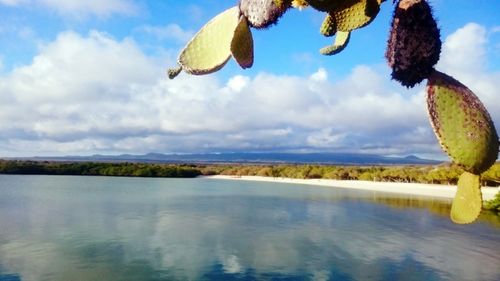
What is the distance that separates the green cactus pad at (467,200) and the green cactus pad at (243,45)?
55 centimetres

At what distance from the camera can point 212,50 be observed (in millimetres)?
1354

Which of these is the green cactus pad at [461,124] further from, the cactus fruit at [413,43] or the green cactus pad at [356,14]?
the green cactus pad at [356,14]

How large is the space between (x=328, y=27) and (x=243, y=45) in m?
0.22

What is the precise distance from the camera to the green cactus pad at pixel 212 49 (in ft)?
4.32

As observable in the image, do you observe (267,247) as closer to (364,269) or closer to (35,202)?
(364,269)

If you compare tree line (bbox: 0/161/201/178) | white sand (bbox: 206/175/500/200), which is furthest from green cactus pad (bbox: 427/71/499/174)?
tree line (bbox: 0/161/201/178)

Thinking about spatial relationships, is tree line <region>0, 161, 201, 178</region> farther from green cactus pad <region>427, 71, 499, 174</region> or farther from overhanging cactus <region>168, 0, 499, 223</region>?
green cactus pad <region>427, 71, 499, 174</region>

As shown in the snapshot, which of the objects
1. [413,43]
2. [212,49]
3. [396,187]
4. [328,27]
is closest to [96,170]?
[396,187]

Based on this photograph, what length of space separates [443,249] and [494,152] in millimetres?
30620

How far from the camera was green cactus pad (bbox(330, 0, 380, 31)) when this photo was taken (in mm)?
1055

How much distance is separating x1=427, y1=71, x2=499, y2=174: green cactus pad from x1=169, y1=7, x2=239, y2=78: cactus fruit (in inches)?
21.1

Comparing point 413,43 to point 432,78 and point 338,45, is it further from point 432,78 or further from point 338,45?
point 338,45

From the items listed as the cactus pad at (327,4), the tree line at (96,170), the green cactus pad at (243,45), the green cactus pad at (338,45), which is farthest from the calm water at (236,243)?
the tree line at (96,170)

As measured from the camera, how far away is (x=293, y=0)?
1.06 meters
